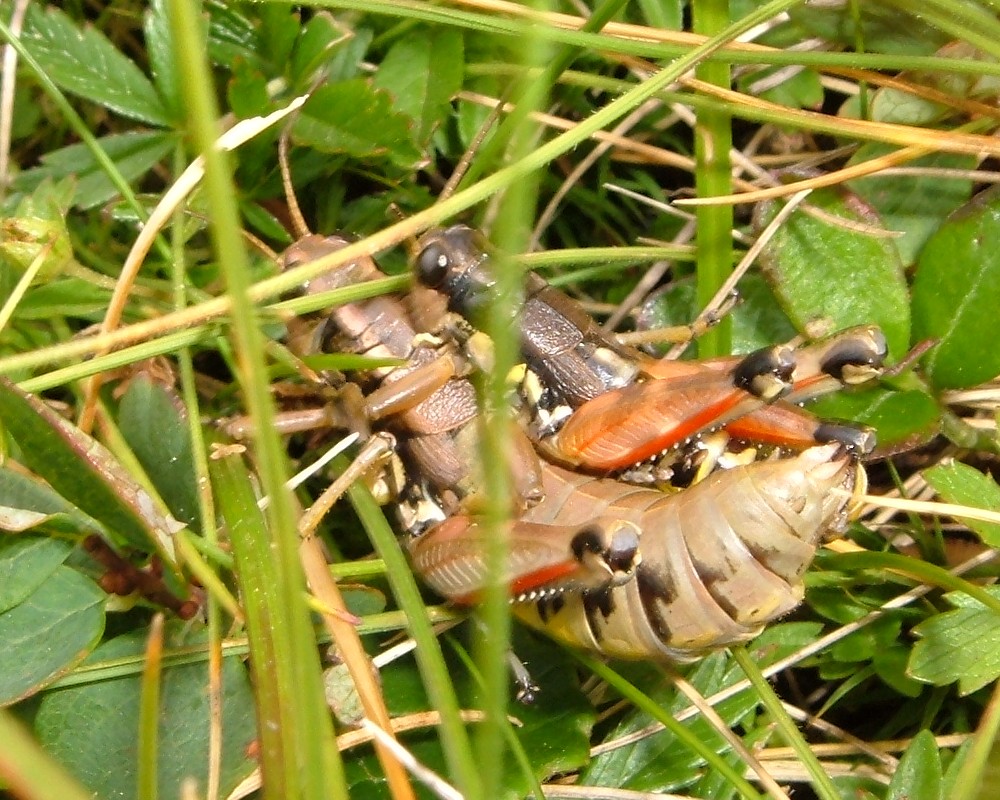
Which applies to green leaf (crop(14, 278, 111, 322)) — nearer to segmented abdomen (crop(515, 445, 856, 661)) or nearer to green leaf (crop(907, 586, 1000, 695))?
segmented abdomen (crop(515, 445, 856, 661))

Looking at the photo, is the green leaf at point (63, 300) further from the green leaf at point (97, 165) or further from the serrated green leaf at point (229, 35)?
the serrated green leaf at point (229, 35)

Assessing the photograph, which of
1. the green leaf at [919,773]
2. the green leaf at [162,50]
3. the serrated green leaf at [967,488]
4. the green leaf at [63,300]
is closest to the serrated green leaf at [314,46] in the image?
the green leaf at [162,50]

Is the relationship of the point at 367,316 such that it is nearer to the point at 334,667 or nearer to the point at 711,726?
the point at 334,667

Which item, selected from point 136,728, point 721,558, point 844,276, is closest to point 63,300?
point 136,728

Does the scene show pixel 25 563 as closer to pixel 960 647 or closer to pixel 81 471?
pixel 81 471

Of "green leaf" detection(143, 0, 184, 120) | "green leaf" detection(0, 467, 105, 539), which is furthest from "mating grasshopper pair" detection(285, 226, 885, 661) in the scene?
"green leaf" detection(0, 467, 105, 539)
